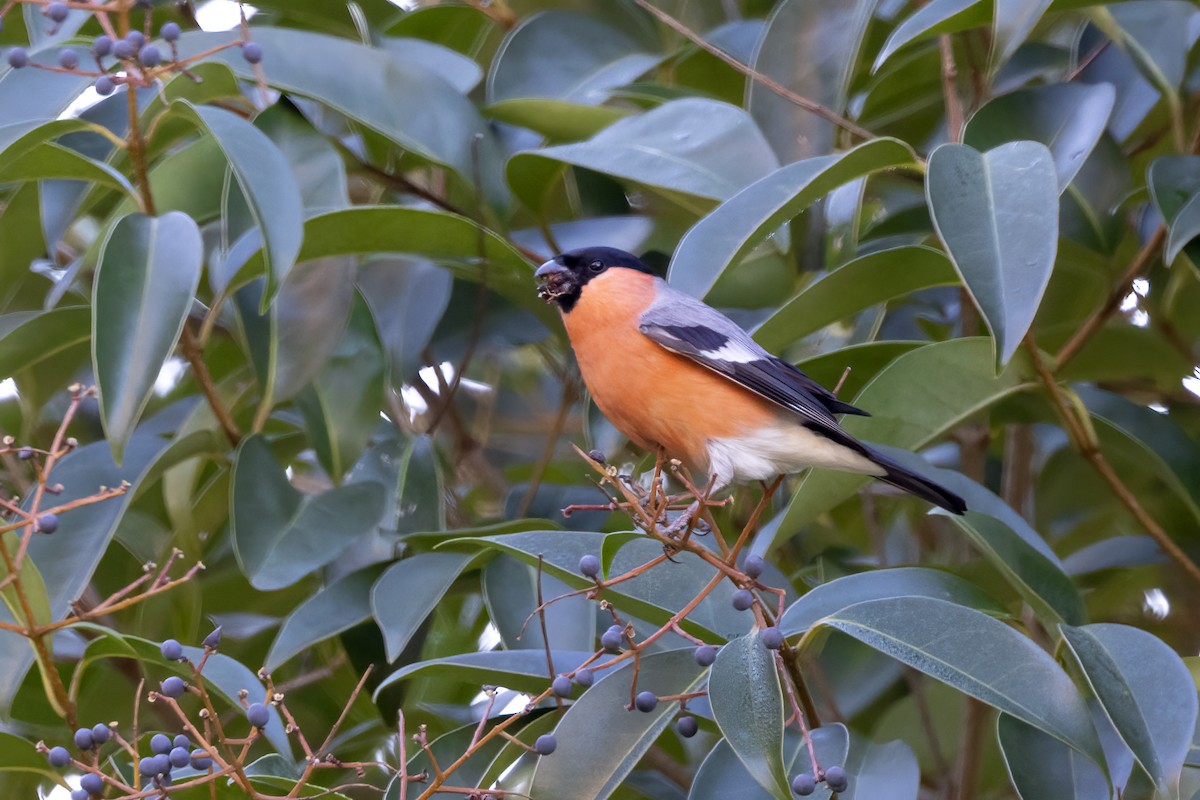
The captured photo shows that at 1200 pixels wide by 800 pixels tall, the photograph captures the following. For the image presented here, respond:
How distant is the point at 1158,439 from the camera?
8.50 ft

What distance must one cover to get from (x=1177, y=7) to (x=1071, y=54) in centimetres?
32

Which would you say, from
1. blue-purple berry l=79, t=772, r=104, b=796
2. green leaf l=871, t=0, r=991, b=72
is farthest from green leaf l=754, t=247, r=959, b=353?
blue-purple berry l=79, t=772, r=104, b=796

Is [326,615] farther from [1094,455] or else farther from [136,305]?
[1094,455]

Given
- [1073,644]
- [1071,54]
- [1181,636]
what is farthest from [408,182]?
[1181,636]

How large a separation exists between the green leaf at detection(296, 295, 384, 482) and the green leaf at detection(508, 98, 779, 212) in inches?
20.9

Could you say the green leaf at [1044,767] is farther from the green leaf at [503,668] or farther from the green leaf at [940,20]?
the green leaf at [940,20]

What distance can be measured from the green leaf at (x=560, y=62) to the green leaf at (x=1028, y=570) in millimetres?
1256

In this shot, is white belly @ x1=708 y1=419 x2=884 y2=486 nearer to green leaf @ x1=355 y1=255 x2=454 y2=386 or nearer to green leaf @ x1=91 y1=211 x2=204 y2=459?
green leaf @ x1=355 y1=255 x2=454 y2=386

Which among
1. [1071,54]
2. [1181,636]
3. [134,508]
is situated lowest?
[1181,636]

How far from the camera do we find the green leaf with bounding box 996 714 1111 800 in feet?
6.59

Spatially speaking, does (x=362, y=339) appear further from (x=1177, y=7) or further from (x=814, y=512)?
(x=1177, y=7)

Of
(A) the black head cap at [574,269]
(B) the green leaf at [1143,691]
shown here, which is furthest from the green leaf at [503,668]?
(A) the black head cap at [574,269]

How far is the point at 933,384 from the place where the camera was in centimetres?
238

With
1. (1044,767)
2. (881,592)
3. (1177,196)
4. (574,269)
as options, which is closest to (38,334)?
(574,269)
